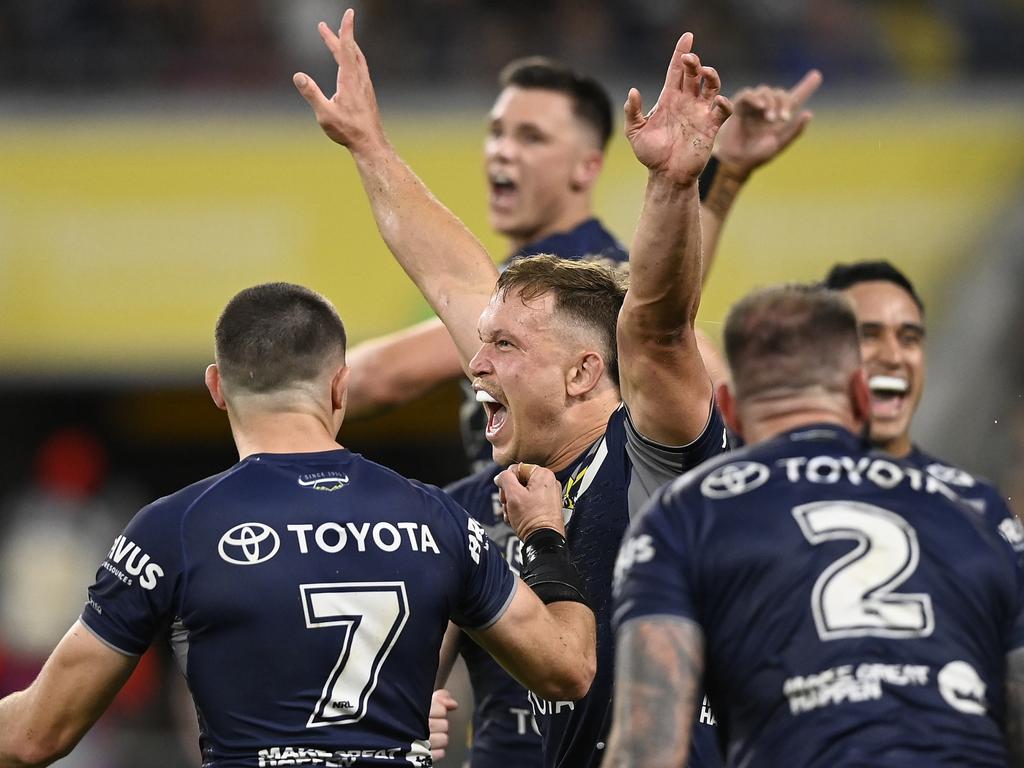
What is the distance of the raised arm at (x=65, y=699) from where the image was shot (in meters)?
4.43

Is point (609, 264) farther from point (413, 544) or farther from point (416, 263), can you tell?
point (413, 544)

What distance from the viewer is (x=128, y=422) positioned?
20.8 meters

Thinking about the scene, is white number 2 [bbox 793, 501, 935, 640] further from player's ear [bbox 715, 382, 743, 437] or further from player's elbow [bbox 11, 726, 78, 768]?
player's elbow [bbox 11, 726, 78, 768]

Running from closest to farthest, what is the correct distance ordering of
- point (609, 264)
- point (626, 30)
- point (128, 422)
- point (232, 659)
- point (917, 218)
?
point (232, 659)
point (609, 264)
point (917, 218)
point (626, 30)
point (128, 422)

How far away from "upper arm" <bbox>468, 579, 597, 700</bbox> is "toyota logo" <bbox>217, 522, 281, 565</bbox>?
0.65 meters

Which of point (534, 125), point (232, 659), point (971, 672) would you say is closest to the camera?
point (971, 672)

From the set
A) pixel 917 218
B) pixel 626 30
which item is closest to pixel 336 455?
pixel 917 218

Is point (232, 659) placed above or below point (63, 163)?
below

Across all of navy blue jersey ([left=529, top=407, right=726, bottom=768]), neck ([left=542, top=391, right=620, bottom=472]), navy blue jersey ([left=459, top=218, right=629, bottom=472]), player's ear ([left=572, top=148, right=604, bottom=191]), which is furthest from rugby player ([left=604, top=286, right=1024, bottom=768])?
player's ear ([left=572, top=148, right=604, bottom=191])

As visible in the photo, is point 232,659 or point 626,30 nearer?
point 232,659

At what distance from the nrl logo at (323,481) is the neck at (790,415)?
3.59 ft

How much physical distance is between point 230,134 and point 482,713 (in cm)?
1066

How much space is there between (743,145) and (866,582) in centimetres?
344

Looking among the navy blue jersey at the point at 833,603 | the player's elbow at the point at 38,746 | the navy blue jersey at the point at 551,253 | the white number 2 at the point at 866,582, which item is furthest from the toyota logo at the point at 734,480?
the navy blue jersey at the point at 551,253
